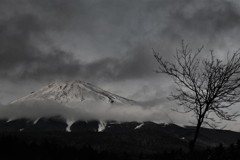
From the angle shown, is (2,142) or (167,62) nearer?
(167,62)

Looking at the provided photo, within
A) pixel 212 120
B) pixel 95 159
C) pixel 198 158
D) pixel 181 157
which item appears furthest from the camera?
pixel 95 159

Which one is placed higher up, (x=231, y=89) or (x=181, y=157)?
(x=231, y=89)

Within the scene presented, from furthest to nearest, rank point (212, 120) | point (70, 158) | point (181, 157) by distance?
point (70, 158)
point (181, 157)
point (212, 120)

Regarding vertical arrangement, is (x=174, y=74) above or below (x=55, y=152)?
below

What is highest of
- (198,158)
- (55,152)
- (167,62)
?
(55,152)

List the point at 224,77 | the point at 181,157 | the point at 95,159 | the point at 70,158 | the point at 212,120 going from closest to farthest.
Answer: the point at 224,77, the point at 212,120, the point at 181,157, the point at 95,159, the point at 70,158

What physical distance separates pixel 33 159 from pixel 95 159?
14.7 metres

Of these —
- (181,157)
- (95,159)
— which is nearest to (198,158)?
(181,157)

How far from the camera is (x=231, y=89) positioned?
72.2ft

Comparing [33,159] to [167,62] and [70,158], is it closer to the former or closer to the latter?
[70,158]

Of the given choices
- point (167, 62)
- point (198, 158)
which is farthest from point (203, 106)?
point (198, 158)

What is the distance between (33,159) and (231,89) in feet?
293

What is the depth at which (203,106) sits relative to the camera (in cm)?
2233

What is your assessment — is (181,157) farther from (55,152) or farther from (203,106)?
(55,152)
